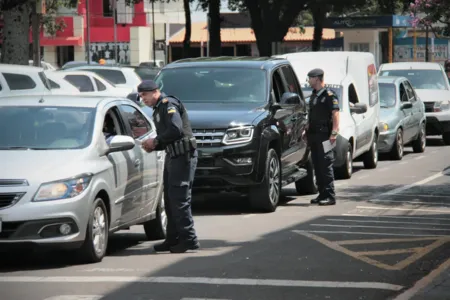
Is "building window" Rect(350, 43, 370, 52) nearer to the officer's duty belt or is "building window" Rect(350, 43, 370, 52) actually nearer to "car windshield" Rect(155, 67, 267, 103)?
"car windshield" Rect(155, 67, 267, 103)

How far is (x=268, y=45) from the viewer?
47.3 meters

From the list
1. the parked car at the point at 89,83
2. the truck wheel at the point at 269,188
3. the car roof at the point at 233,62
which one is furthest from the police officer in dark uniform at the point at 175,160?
the parked car at the point at 89,83

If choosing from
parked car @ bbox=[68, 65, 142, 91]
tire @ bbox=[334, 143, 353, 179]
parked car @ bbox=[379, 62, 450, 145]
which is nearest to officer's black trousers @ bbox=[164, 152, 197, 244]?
tire @ bbox=[334, 143, 353, 179]

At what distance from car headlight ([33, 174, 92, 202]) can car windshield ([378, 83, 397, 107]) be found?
15.7 metres

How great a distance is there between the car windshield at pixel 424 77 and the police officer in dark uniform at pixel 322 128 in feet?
45.3

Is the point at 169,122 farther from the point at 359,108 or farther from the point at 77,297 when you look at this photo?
the point at 359,108

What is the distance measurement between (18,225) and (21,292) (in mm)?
992

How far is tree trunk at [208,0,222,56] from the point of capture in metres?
45.3

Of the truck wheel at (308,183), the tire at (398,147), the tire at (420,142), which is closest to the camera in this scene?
the truck wheel at (308,183)

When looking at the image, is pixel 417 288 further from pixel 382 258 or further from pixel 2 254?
pixel 2 254

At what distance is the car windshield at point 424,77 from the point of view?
2985cm

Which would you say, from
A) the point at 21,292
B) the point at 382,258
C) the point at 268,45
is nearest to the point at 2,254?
the point at 21,292

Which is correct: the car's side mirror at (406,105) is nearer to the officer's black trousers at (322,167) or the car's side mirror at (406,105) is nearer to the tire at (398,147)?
the tire at (398,147)

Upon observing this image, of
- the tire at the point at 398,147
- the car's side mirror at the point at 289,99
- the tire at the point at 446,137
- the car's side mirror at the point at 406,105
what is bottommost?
the tire at the point at 446,137
